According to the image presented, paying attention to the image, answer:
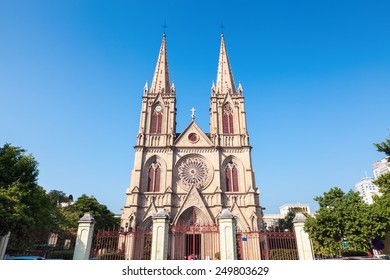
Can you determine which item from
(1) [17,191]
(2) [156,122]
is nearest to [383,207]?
(1) [17,191]

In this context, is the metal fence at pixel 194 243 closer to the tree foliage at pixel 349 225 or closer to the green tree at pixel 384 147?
the tree foliage at pixel 349 225

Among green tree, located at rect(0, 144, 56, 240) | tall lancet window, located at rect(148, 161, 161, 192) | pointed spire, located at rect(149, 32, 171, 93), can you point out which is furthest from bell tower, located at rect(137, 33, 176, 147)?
green tree, located at rect(0, 144, 56, 240)

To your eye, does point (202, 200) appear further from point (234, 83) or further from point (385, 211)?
point (234, 83)

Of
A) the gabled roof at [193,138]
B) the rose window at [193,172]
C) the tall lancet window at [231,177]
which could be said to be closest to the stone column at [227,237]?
the rose window at [193,172]

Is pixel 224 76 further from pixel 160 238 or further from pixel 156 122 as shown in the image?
pixel 160 238

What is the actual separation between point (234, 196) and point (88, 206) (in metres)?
22.3

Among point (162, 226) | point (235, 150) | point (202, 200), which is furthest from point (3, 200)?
point (235, 150)

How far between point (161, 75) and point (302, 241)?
31.8 metres

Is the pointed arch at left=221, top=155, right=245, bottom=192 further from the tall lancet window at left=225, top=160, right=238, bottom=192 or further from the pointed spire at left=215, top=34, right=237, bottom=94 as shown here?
the pointed spire at left=215, top=34, right=237, bottom=94

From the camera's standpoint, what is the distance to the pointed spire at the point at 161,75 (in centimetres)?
3680

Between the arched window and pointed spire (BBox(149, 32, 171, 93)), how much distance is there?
404 centimetres
